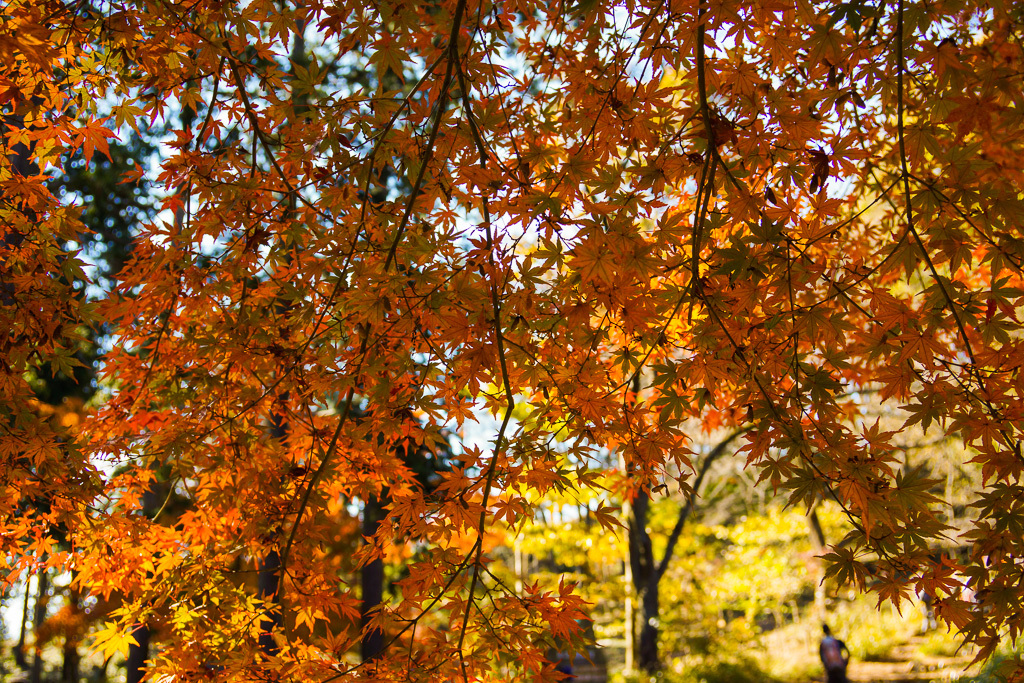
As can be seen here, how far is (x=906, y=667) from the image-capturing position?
10352 mm

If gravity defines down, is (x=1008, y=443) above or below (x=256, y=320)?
below

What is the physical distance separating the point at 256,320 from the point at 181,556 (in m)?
0.91

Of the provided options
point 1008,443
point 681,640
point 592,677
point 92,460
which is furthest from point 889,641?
point 92,460

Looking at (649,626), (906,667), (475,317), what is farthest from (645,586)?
(475,317)

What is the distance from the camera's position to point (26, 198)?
6.50ft

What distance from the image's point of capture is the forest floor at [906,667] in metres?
9.01

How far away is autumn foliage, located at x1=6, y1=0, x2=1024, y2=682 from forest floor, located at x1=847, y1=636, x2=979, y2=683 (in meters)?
8.26

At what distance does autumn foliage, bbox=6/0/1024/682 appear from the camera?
1667 mm

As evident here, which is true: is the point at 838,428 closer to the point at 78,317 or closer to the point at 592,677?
the point at 78,317

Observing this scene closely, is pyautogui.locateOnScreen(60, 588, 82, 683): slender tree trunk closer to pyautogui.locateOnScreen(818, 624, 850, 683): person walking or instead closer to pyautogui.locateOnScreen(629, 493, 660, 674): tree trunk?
pyautogui.locateOnScreen(629, 493, 660, 674): tree trunk

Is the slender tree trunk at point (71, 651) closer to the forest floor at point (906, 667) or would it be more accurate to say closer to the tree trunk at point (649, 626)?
the tree trunk at point (649, 626)

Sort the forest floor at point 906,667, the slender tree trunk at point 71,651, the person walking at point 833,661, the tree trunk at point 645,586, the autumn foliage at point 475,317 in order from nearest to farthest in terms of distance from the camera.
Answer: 1. the autumn foliage at point 475,317
2. the person walking at point 833,661
3. the tree trunk at point 645,586
4. the slender tree trunk at point 71,651
5. the forest floor at point 906,667

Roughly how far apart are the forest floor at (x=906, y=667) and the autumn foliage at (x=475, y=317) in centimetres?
Result: 826

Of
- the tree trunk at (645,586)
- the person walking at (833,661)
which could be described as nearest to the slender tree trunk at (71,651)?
the tree trunk at (645,586)
